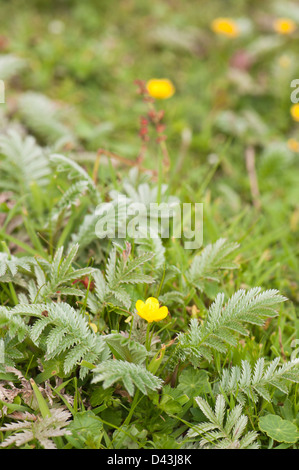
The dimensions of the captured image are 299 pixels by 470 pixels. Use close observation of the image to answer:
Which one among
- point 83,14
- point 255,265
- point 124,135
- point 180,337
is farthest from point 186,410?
point 83,14

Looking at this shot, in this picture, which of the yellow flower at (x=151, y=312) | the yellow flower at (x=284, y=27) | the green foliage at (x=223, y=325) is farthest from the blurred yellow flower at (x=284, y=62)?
the yellow flower at (x=151, y=312)

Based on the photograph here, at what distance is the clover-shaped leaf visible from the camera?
1.48 m

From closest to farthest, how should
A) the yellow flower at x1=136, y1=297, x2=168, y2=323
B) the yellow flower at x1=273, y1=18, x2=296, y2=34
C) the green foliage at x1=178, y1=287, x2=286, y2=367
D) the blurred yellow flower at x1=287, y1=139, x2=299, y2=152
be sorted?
the yellow flower at x1=136, y1=297, x2=168, y2=323, the green foliage at x1=178, y1=287, x2=286, y2=367, the blurred yellow flower at x1=287, y1=139, x2=299, y2=152, the yellow flower at x1=273, y1=18, x2=296, y2=34

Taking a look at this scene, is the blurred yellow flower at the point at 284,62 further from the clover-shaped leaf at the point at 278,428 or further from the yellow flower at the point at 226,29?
the clover-shaped leaf at the point at 278,428

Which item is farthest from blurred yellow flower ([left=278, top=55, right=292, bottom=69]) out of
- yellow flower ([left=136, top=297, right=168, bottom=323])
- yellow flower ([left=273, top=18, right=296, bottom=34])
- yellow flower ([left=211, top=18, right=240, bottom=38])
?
yellow flower ([left=136, top=297, right=168, bottom=323])

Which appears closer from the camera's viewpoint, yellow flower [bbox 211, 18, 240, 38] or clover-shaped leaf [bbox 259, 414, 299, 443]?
clover-shaped leaf [bbox 259, 414, 299, 443]

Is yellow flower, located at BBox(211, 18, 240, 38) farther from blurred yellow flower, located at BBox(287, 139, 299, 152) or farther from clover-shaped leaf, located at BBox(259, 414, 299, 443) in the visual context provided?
clover-shaped leaf, located at BBox(259, 414, 299, 443)

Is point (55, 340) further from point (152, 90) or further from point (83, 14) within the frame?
point (83, 14)

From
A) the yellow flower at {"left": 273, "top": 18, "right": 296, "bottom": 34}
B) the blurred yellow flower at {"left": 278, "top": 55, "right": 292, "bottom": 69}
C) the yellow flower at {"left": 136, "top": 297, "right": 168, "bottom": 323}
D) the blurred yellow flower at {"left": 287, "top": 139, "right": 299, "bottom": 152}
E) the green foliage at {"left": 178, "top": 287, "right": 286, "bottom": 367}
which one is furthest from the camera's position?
the yellow flower at {"left": 273, "top": 18, "right": 296, "bottom": 34}

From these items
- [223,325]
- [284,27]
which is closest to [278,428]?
[223,325]

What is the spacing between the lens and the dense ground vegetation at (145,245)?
59.2 inches

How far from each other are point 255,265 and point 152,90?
4.05ft

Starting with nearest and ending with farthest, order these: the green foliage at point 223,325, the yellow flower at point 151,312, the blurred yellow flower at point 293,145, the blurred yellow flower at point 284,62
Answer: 1. the yellow flower at point 151,312
2. the green foliage at point 223,325
3. the blurred yellow flower at point 293,145
4. the blurred yellow flower at point 284,62

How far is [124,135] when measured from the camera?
320 centimetres
